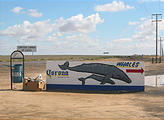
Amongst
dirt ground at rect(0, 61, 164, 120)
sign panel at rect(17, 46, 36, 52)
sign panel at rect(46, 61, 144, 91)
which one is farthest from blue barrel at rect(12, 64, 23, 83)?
dirt ground at rect(0, 61, 164, 120)

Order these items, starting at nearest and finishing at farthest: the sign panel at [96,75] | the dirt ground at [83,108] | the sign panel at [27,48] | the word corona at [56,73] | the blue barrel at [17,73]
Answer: the dirt ground at [83,108] → the sign panel at [96,75] → the word corona at [56,73] → the blue barrel at [17,73] → the sign panel at [27,48]

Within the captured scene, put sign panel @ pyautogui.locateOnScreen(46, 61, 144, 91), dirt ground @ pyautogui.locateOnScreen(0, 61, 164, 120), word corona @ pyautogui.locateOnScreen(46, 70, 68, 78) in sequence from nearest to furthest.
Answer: dirt ground @ pyautogui.locateOnScreen(0, 61, 164, 120) < sign panel @ pyautogui.locateOnScreen(46, 61, 144, 91) < word corona @ pyautogui.locateOnScreen(46, 70, 68, 78)

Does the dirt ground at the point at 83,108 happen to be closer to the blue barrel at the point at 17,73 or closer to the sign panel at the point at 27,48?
the blue barrel at the point at 17,73

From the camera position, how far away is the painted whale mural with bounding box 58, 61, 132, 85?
14875 mm

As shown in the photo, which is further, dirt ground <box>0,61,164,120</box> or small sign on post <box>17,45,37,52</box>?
small sign on post <box>17,45,37,52</box>

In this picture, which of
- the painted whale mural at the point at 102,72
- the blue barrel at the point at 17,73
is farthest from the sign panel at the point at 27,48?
the painted whale mural at the point at 102,72

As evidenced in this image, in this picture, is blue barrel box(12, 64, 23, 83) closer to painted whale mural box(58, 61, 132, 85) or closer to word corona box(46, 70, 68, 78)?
word corona box(46, 70, 68, 78)

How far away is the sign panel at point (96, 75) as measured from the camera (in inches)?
584

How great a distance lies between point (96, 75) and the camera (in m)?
15.1

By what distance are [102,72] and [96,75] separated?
0.45 metres

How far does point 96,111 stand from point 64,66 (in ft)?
21.8

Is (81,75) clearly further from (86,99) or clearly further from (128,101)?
(128,101)

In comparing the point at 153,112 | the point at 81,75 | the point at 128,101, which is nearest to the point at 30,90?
the point at 81,75

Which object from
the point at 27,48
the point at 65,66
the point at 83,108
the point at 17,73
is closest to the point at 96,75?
the point at 65,66
